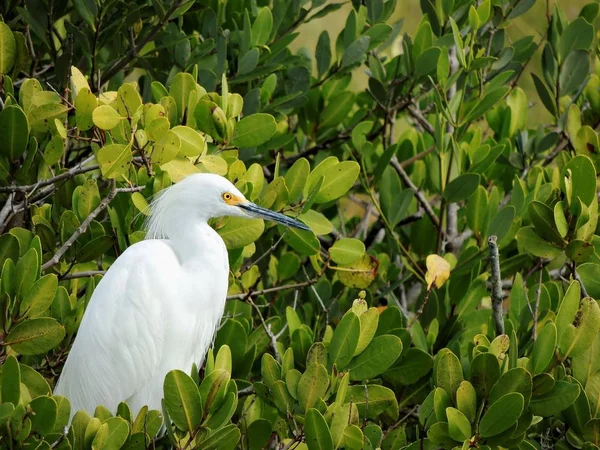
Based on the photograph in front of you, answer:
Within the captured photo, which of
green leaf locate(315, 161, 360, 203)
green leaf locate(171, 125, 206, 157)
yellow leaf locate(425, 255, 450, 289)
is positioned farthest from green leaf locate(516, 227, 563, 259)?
green leaf locate(171, 125, 206, 157)

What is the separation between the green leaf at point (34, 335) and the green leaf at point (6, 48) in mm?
1080

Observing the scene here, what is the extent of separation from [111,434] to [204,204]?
105 centimetres

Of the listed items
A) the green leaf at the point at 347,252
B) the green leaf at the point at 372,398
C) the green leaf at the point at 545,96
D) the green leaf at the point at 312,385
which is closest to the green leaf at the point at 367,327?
the green leaf at the point at 372,398

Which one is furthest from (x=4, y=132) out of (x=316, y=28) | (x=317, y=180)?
(x=316, y=28)

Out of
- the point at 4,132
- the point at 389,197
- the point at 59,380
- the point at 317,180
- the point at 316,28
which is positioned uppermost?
the point at 4,132

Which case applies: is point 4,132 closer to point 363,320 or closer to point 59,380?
point 59,380

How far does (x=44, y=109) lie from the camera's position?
2.85m

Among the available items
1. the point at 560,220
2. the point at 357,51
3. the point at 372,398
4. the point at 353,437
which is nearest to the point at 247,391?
the point at 372,398

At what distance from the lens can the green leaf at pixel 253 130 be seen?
3.04 m

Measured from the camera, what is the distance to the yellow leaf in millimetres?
3094

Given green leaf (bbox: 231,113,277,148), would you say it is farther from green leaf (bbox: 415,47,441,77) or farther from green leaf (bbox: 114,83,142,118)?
green leaf (bbox: 415,47,441,77)

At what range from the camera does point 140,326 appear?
3.08 meters

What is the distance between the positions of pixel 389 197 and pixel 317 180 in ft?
1.33

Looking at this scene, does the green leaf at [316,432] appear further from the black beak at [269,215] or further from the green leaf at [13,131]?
the green leaf at [13,131]
